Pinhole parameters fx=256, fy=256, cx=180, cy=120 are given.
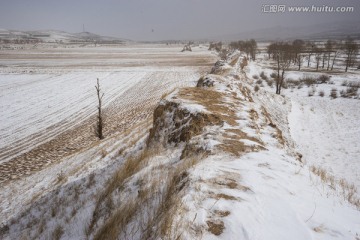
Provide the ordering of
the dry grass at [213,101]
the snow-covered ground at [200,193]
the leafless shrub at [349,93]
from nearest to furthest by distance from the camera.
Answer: the snow-covered ground at [200,193] → the dry grass at [213,101] → the leafless shrub at [349,93]

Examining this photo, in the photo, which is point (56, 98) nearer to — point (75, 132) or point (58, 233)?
point (75, 132)

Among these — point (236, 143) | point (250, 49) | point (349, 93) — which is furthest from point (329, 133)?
point (250, 49)

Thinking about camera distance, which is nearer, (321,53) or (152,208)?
(152,208)

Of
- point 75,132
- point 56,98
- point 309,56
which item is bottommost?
point 75,132

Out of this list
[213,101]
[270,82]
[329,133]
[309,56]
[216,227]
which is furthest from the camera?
[309,56]

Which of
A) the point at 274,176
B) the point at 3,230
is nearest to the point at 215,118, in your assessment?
the point at 274,176

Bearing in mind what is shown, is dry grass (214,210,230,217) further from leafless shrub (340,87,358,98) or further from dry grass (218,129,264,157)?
leafless shrub (340,87,358,98)

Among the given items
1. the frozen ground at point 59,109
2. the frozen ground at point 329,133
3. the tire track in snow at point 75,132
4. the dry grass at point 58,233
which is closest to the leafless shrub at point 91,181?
the dry grass at point 58,233

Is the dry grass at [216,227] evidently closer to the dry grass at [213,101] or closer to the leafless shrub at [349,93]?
the dry grass at [213,101]

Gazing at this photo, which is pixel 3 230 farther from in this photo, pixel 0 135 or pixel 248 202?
pixel 0 135

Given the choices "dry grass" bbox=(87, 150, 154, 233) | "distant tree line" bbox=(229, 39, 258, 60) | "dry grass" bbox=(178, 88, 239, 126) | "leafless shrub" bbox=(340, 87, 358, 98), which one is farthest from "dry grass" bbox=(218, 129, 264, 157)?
"distant tree line" bbox=(229, 39, 258, 60)

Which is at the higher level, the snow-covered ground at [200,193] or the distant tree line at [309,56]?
the distant tree line at [309,56]
